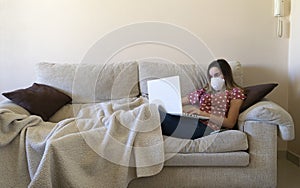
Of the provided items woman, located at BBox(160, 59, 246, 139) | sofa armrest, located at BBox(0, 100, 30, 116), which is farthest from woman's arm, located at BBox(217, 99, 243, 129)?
sofa armrest, located at BBox(0, 100, 30, 116)

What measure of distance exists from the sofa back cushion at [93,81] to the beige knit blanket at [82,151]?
588 mm

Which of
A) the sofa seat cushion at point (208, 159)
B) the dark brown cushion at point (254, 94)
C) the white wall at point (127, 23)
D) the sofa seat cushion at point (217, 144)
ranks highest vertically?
the white wall at point (127, 23)

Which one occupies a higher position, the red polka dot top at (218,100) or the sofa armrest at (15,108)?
the sofa armrest at (15,108)

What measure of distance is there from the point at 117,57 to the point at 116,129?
43.5 inches

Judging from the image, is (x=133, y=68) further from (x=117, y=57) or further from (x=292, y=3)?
(x=292, y=3)

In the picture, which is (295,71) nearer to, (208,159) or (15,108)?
(208,159)

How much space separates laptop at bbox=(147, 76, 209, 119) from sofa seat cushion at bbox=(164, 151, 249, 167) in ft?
1.00

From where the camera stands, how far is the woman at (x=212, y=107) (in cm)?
212

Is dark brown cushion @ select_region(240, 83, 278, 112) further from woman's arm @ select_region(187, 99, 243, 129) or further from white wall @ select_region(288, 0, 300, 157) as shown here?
white wall @ select_region(288, 0, 300, 157)

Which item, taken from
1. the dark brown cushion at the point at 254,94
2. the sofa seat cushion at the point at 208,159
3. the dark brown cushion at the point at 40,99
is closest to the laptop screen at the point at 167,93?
the sofa seat cushion at the point at 208,159

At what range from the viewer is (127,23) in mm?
2947

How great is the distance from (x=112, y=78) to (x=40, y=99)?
58 cm

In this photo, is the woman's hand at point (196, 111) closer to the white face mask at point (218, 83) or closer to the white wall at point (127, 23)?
the white face mask at point (218, 83)

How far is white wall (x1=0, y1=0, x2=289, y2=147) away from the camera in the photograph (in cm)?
289
